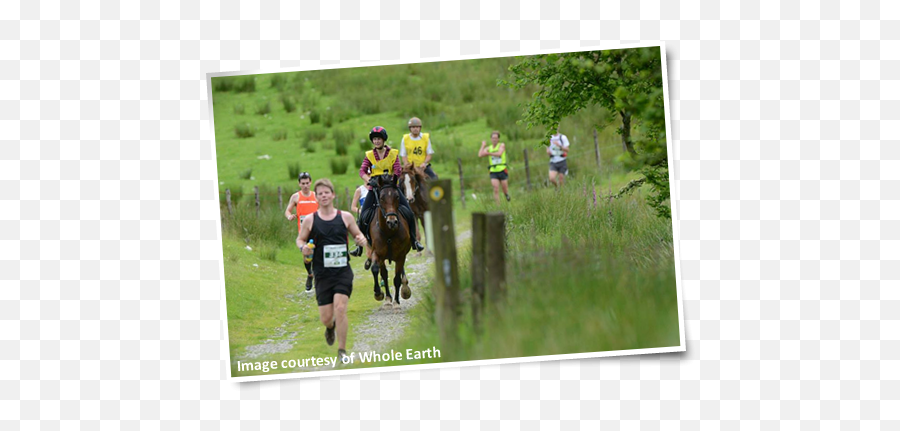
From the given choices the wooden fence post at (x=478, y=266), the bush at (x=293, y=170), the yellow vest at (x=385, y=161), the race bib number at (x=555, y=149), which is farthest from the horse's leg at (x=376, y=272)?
the bush at (x=293, y=170)

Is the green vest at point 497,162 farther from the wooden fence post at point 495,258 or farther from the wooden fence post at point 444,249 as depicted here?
the wooden fence post at point 444,249

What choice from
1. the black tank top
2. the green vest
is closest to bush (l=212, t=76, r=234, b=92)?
the black tank top

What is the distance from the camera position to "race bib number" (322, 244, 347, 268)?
7.87 m

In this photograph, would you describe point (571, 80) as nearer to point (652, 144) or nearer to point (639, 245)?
point (652, 144)

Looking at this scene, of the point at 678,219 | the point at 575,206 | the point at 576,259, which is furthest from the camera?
the point at 575,206

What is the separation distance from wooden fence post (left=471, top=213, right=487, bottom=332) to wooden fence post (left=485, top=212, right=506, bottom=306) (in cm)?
6

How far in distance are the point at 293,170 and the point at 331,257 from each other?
44.2 feet

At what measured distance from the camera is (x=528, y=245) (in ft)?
31.4

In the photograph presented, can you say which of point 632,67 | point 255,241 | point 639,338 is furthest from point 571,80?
point 255,241

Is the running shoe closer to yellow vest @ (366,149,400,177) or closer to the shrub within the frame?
yellow vest @ (366,149,400,177)

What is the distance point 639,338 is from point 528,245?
3176 mm

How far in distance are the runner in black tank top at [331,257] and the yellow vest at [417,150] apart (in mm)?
4933

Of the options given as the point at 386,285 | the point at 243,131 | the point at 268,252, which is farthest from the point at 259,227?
the point at 243,131

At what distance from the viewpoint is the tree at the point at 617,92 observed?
7.05 m
